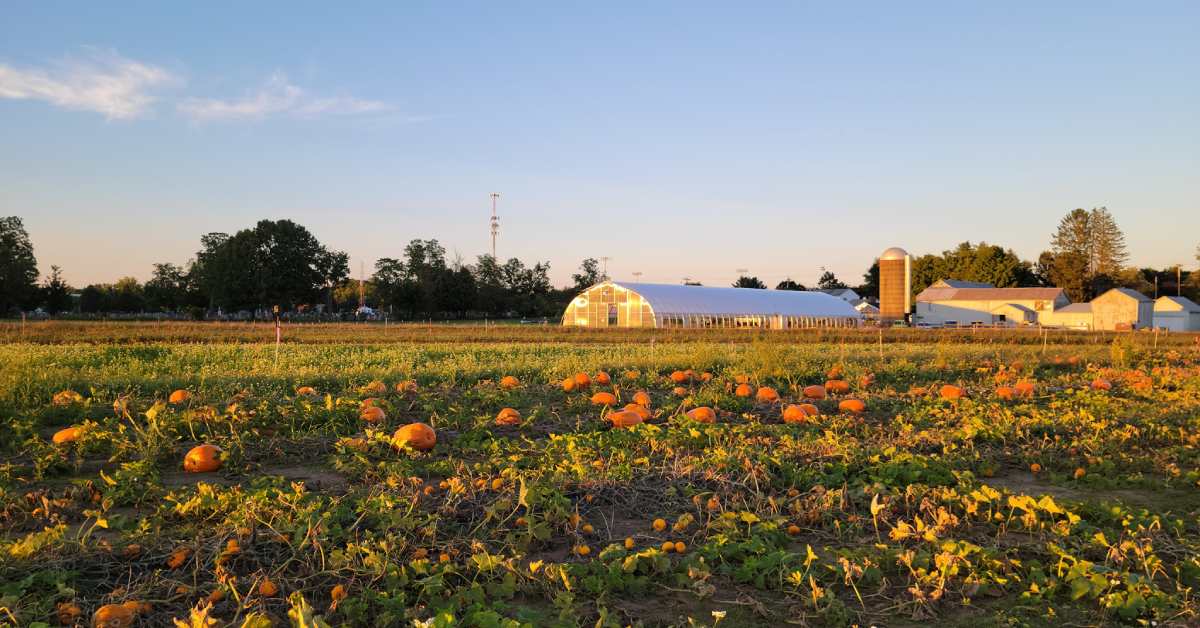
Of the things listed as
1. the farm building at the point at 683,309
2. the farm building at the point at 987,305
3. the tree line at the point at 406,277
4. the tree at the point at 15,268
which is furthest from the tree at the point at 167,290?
the farm building at the point at 987,305

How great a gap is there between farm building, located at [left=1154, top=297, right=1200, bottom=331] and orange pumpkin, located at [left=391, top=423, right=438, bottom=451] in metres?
63.3

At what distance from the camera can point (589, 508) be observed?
→ 204 inches

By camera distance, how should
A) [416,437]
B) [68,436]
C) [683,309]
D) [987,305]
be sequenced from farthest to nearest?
[987,305]
[683,309]
[416,437]
[68,436]

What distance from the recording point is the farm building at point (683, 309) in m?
42.2

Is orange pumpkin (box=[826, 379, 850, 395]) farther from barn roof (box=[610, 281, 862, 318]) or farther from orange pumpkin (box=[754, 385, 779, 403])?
barn roof (box=[610, 281, 862, 318])

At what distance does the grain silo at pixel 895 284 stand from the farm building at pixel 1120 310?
42.2ft

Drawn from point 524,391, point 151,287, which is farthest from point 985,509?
point 151,287

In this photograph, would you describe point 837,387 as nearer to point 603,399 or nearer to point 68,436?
point 603,399

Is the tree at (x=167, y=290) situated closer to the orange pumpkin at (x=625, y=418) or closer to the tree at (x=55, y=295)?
the tree at (x=55, y=295)

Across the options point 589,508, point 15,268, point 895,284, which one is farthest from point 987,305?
point 15,268

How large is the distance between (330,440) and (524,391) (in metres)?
3.27

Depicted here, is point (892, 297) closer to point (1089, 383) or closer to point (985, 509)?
point (1089, 383)

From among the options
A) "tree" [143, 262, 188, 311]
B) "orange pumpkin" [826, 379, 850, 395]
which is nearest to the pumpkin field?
"orange pumpkin" [826, 379, 850, 395]

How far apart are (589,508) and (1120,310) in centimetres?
6174
